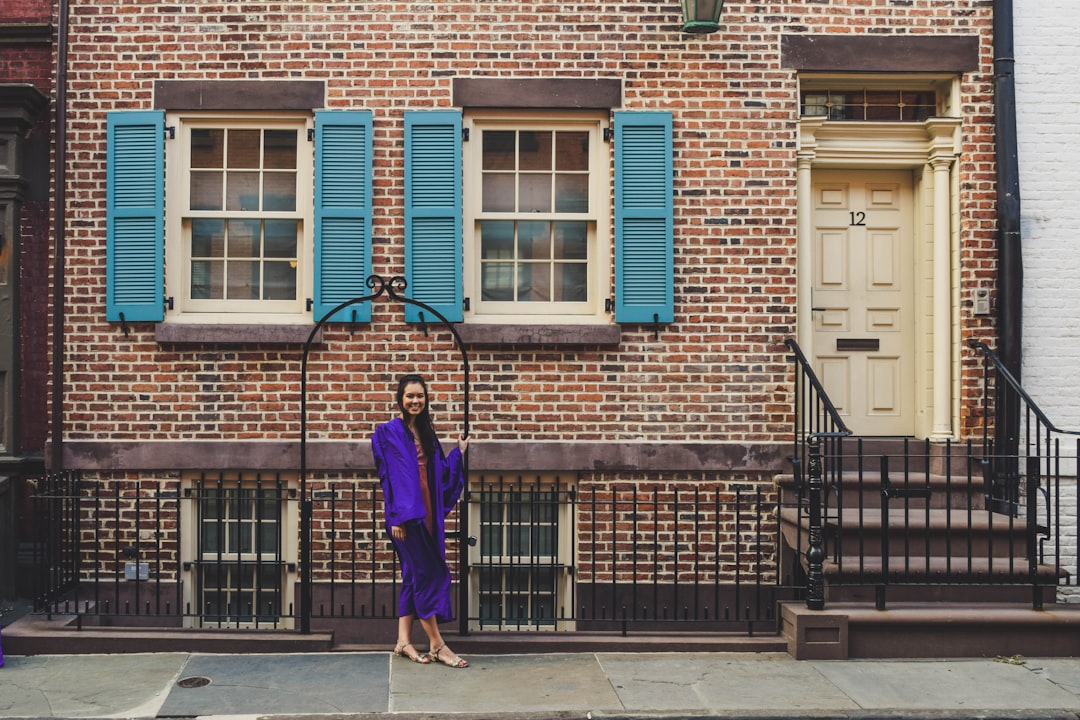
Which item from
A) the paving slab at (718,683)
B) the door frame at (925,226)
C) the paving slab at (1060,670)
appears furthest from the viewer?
the door frame at (925,226)

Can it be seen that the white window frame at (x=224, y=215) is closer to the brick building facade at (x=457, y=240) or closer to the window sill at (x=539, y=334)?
the brick building facade at (x=457, y=240)

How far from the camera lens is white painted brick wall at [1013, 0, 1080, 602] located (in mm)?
8289

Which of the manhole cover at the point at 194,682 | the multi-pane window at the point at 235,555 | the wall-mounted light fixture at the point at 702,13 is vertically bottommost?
the manhole cover at the point at 194,682

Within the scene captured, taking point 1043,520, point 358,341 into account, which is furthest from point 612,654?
point 1043,520

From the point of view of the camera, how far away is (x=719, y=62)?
27.3 ft

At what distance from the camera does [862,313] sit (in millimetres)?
8664

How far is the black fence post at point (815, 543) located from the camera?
6.89 m

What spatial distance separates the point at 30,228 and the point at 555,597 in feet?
16.6

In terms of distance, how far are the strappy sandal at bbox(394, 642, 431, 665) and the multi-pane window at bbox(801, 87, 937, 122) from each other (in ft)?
17.6

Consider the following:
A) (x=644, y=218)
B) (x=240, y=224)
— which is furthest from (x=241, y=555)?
(x=644, y=218)

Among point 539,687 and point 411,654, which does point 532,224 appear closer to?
point 411,654

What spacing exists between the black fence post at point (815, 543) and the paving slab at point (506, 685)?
154cm

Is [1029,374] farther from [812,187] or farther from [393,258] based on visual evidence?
[393,258]

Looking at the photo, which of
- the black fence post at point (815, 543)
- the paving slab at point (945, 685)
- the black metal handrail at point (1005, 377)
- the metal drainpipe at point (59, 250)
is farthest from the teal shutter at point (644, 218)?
the metal drainpipe at point (59, 250)
